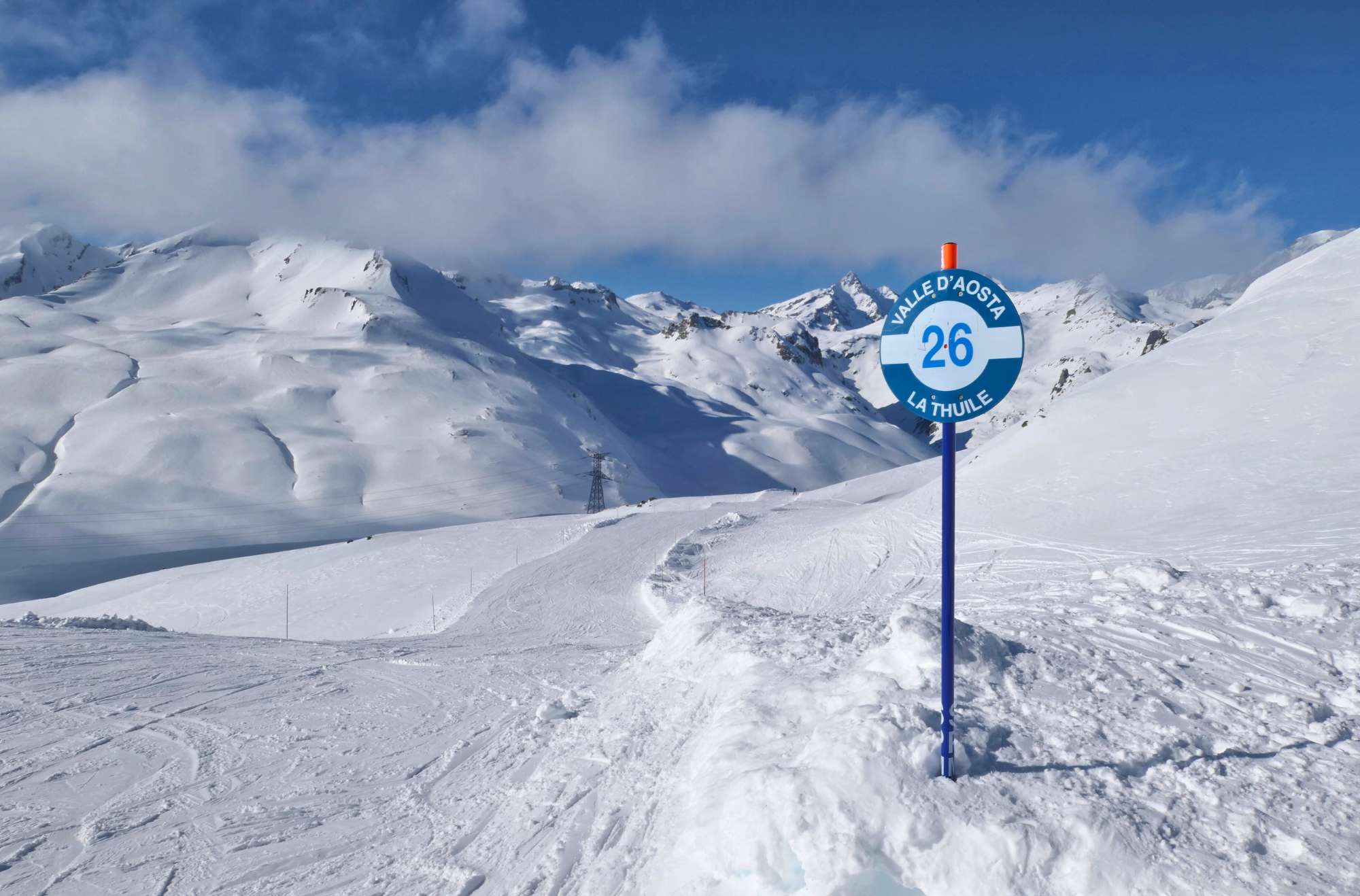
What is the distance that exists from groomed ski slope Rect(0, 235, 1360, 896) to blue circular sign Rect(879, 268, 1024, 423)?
77.3 inches

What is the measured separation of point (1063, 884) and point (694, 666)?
14.5ft

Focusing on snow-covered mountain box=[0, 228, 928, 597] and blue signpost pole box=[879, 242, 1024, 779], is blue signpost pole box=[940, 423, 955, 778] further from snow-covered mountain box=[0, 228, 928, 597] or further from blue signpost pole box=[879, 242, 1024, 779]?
snow-covered mountain box=[0, 228, 928, 597]

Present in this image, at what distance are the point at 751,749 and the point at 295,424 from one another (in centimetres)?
9317

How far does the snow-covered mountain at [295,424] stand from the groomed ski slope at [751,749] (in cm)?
6317

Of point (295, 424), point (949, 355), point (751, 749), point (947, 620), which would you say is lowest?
point (751, 749)

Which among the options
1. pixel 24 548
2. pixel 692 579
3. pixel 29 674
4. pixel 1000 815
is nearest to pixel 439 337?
pixel 24 548

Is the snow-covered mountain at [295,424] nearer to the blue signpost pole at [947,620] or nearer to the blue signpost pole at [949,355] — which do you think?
the blue signpost pole at [947,620]

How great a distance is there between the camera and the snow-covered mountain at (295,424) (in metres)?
66.8

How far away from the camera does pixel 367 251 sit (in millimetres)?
158500

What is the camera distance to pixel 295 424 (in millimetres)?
86875

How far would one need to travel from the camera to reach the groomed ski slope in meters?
3.83

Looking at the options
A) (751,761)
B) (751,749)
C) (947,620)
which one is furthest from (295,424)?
(947,620)

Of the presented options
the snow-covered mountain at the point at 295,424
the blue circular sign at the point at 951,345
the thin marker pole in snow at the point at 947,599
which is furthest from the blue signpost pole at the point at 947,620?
the snow-covered mountain at the point at 295,424

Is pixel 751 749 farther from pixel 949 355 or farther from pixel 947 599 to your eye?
pixel 949 355
